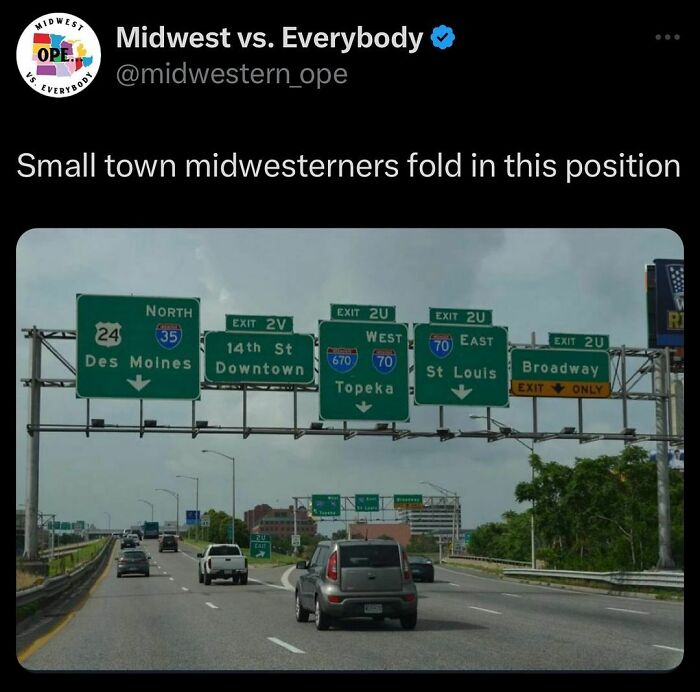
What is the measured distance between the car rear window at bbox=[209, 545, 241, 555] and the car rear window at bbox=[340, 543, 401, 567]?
27129 mm

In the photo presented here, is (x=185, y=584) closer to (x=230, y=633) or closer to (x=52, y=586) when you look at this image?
(x=52, y=586)

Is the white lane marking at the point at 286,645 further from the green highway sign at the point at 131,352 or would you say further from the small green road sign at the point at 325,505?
the small green road sign at the point at 325,505

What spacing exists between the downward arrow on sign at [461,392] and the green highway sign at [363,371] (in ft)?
5.80

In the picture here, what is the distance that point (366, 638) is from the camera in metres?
18.8

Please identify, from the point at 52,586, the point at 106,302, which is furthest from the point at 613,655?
the point at 106,302

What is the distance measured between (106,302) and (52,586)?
30.0ft

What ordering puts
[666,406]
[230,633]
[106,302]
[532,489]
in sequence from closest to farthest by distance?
[230,633] < [106,302] < [666,406] < [532,489]

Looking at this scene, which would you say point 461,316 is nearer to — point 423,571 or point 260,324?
point 260,324

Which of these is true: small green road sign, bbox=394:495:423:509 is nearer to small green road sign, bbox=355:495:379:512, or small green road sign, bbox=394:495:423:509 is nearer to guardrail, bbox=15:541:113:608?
small green road sign, bbox=355:495:379:512

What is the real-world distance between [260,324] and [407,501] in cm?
6962

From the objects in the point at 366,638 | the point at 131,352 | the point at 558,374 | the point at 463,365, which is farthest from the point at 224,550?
the point at 366,638

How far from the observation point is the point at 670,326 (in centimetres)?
4662

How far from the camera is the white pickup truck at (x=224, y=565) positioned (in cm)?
4584

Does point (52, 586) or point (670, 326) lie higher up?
point (670, 326)
